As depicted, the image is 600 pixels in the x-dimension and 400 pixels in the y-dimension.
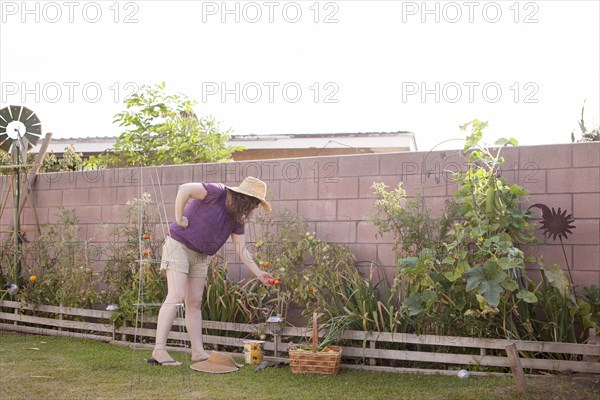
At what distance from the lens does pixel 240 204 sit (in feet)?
17.5

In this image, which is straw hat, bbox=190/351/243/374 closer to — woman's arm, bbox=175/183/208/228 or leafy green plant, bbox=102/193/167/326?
woman's arm, bbox=175/183/208/228

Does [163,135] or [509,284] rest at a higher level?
[163,135]

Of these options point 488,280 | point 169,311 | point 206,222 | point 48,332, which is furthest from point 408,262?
point 48,332

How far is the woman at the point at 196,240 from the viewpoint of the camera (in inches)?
207

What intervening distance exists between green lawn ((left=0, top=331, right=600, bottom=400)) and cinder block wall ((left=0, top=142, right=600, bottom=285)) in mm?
1073

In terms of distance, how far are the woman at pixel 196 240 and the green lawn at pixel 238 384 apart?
1.00ft

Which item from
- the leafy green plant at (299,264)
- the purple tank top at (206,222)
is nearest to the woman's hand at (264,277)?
the leafy green plant at (299,264)

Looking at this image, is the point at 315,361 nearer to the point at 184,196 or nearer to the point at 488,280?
the point at 488,280

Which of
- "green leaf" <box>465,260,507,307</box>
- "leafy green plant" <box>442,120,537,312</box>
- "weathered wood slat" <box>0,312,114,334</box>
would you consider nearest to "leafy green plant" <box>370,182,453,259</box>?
"leafy green plant" <box>442,120,537,312</box>

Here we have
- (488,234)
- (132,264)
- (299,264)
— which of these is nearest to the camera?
(488,234)

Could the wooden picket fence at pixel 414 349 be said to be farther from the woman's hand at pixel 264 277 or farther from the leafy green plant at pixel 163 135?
the leafy green plant at pixel 163 135

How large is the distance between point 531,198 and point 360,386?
Answer: 193cm

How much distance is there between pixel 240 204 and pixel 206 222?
299 mm

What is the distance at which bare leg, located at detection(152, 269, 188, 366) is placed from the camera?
5.21m
